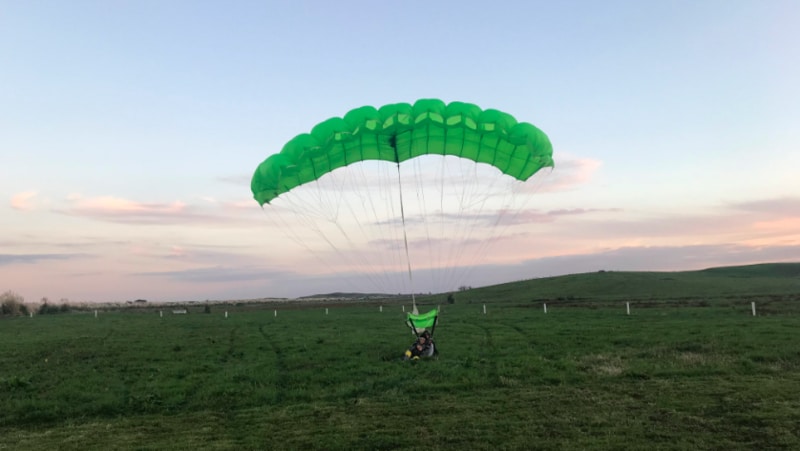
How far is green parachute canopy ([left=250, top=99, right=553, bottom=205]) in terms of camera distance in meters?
17.1

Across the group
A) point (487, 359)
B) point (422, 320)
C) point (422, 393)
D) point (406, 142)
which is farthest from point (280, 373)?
point (406, 142)

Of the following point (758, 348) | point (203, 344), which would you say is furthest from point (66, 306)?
point (758, 348)

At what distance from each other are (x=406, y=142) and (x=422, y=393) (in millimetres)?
8896

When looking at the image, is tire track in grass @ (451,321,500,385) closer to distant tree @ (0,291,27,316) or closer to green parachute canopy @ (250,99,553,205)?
green parachute canopy @ (250,99,553,205)

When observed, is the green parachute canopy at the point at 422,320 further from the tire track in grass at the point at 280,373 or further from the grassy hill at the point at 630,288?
the grassy hill at the point at 630,288

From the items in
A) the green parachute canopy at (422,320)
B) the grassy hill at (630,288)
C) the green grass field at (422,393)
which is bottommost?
the grassy hill at (630,288)

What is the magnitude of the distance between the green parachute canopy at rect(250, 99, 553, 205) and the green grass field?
684 cm

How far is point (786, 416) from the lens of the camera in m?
10.2

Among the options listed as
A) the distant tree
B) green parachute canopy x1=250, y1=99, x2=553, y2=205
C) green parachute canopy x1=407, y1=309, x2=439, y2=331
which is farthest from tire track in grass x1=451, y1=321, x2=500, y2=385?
the distant tree

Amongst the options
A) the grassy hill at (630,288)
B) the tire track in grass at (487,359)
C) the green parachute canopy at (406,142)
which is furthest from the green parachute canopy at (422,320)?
the grassy hill at (630,288)

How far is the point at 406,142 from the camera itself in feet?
60.6

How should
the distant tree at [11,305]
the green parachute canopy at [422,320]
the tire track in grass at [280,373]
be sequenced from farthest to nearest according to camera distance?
the distant tree at [11,305] < the green parachute canopy at [422,320] < the tire track in grass at [280,373]

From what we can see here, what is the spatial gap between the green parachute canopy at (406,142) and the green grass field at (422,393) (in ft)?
22.4

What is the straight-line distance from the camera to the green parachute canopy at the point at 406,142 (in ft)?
56.0
